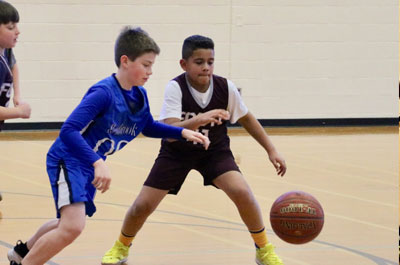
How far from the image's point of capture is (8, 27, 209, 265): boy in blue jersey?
11.7ft

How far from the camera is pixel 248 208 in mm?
4434

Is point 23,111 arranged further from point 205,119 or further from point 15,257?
point 205,119

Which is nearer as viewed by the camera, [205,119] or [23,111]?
[23,111]

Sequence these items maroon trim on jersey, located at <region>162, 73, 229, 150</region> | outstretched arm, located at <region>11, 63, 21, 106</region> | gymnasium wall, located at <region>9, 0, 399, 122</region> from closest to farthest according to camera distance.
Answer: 1. maroon trim on jersey, located at <region>162, 73, 229, 150</region>
2. outstretched arm, located at <region>11, 63, 21, 106</region>
3. gymnasium wall, located at <region>9, 0, 399, 122</region>

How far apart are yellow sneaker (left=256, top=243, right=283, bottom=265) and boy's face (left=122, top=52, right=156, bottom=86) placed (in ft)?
4.22

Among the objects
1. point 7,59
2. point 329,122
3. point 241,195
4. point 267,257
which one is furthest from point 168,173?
point 329,122

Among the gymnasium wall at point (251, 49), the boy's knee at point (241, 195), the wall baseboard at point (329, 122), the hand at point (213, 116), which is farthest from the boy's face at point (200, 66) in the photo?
the wall baseboard at point (329, 122)

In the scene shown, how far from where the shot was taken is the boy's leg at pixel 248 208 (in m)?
4.41

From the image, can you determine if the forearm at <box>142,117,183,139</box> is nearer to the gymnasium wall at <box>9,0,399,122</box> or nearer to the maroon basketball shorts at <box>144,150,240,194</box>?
the maroon basketball shorts at <box>144,150,240,194</box>

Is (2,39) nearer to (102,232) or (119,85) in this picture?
(119,85)

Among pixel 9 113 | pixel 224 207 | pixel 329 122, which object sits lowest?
→ pixel 329 122

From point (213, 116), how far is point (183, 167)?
528 mm

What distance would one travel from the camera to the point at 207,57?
15.0 feet

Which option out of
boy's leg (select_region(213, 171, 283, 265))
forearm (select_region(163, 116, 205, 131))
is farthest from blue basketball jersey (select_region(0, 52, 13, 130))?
boy's leg (select_region(213, 171, 283, 265))
